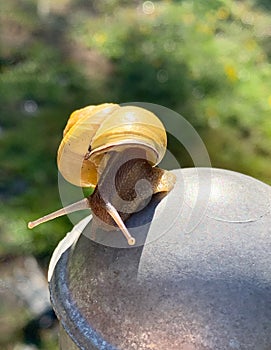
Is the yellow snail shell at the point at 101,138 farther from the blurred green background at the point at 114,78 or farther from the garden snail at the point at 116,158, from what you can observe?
the blurred green background at the point at 114,78

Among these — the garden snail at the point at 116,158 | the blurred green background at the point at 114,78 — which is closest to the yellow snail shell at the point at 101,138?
the garden snail at the point at 116,158

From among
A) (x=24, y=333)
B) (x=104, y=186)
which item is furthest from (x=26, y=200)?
(x=104, y=186)

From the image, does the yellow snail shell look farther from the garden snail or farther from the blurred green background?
the blurred green background

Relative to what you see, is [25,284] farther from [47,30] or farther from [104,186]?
[47,30]

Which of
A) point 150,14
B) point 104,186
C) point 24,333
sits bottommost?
point 24,333

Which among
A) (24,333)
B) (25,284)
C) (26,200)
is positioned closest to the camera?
(24,333)

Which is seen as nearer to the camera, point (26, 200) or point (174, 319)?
point (174, 319)
